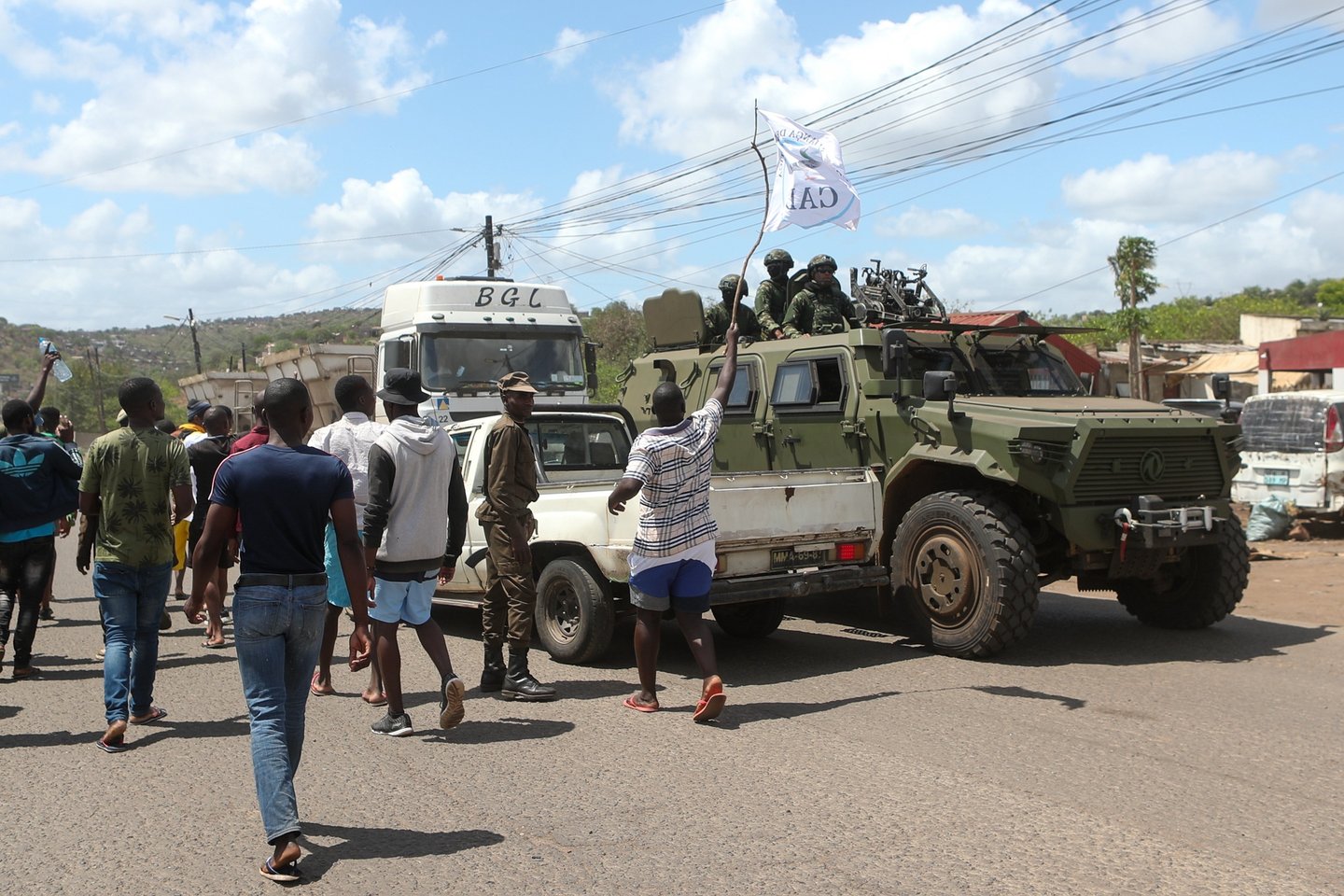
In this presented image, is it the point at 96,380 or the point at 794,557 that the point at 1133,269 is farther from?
the point at 96,380

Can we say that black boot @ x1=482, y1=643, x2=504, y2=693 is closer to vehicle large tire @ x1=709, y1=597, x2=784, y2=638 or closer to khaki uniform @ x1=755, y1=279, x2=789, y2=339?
vehicle large tire @ x1=709, y1=597, x2=784, y2=638

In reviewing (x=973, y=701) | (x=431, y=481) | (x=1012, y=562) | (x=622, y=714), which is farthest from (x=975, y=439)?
(x=431, y=481)

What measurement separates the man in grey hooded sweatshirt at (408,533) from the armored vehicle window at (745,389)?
14.4ft

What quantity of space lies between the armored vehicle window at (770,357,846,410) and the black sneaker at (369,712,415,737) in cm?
460

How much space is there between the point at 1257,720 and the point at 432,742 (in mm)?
4352

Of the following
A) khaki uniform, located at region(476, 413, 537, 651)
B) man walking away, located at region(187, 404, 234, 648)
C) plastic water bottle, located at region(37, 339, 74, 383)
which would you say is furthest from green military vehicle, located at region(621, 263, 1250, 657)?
plastic water bottle, located at region(37, 339, 74, 383)

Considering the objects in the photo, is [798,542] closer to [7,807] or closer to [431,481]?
[431,481]

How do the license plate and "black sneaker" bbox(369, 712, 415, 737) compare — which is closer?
"black sneaker" bbox(369, 712, 415, 737)

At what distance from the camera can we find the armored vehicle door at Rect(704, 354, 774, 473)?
10.1 m

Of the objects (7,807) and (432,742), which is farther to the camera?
(432,742)

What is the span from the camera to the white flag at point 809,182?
28.6ft

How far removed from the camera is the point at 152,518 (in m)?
6.35

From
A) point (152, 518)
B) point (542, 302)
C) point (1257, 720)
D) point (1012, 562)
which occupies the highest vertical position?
point (542, 302)

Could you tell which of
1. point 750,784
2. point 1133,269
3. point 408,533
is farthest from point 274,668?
point 1133,269
